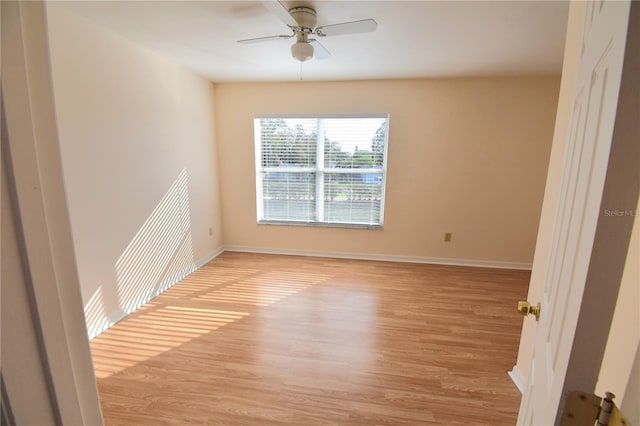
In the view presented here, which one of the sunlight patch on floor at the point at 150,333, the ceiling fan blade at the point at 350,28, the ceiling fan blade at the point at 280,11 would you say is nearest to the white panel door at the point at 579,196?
the ceiling fan blade at the point at 350,28

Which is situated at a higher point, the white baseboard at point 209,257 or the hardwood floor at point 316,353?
the white baseboard at point 209,257

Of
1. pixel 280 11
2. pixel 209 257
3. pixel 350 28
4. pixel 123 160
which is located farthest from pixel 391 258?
pixel 123 160

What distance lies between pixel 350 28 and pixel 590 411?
2.07m

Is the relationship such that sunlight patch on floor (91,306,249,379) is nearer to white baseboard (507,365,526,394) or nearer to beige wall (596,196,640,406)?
white baseboard (507,365,526,394)

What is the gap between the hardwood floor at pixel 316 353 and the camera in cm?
156

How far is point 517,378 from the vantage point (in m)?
1.74

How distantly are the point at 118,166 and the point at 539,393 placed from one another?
2907 mm

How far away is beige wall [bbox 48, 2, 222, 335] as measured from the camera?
1946 millimetres

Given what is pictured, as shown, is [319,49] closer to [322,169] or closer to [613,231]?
[322,169]

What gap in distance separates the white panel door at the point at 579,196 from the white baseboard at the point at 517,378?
1042 millimetres

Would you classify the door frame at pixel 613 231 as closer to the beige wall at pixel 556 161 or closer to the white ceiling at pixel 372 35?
the beige wall at pixel 556 161

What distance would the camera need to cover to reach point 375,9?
5.99 ft

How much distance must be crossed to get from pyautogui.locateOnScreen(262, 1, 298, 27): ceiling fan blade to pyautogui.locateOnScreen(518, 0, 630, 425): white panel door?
1409mm

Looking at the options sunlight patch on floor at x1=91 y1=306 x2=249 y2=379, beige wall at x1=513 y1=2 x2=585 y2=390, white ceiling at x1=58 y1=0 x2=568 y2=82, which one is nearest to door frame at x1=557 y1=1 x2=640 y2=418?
beige wall at x1=513 y1=2 x2=585 y2=390
